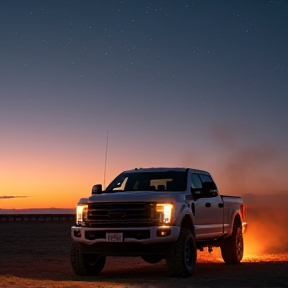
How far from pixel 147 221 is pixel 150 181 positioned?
199 centimetres

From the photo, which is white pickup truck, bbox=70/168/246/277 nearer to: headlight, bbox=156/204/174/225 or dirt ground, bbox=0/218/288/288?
headlight, bbox=156/204/174/225

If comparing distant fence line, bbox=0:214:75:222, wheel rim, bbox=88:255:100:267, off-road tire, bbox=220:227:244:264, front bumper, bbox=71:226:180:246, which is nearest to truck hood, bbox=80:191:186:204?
front bumper, bbox=71:226:180:246

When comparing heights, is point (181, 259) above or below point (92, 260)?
above

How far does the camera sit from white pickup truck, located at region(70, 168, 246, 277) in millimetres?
12883

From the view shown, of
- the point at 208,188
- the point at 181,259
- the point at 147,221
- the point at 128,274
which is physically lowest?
the point at 128,274

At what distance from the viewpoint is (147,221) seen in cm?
1292

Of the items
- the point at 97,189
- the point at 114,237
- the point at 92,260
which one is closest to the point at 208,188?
the point at 97,189

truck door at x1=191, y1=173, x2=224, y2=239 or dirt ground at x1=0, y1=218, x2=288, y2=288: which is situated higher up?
truck door at x1=191, y1=173, x2=224, y2=239

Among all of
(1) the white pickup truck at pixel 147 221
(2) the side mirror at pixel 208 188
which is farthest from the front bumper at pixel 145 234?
(2) the side mirror at pixel 208 188

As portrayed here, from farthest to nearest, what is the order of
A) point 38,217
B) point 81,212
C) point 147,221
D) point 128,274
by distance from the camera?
point 38,217 → point 128,274 → point 81,212 → point 147,221

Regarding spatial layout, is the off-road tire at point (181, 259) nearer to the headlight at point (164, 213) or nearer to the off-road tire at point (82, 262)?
the headlight at point (164, 213)

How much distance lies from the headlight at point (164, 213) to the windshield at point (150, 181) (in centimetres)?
124

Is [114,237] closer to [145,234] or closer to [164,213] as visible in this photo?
[145,234]

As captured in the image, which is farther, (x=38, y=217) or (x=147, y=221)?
(x=38, y=217)
